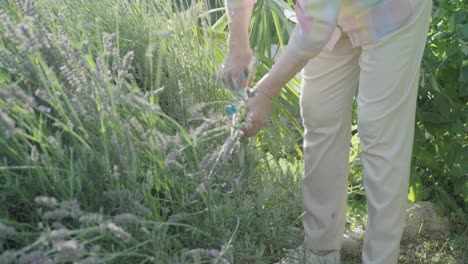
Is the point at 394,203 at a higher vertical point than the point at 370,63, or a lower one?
lower

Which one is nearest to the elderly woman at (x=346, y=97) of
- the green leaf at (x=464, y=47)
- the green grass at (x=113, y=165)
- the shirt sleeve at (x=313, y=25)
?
the shirt sleeve at (x=313, y=25)

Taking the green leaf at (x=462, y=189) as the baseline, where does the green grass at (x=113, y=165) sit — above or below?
above

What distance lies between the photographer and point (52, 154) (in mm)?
1963

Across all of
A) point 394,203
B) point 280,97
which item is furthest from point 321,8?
point 280,97

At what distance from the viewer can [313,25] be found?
2.08m

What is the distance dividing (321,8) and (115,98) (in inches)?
25.3

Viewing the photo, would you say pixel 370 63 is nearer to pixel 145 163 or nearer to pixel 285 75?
pixel 285 75

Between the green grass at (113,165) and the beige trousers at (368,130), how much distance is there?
17 centimetres

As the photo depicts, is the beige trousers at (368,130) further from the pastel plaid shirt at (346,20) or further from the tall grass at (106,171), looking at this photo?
the tall grass at (106,171)

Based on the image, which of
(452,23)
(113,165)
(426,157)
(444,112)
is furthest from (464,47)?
(113,165)

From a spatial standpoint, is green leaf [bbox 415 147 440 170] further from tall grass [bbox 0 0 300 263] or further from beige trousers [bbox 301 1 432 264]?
tall grass [bbox 0 0 300 263]

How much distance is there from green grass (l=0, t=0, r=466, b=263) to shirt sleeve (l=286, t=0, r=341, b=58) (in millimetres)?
316

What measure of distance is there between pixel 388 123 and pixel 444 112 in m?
0.75

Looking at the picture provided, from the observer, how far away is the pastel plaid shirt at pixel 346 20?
6.75ft
